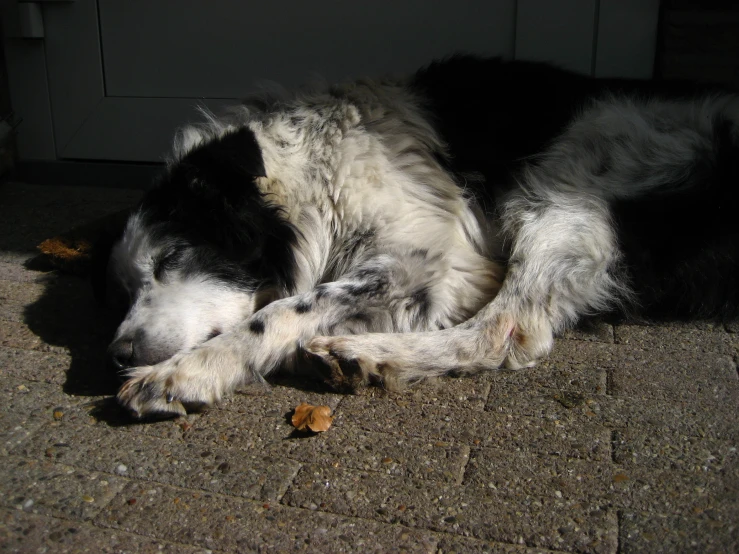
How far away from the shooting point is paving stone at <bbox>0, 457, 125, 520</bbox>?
6.08ft

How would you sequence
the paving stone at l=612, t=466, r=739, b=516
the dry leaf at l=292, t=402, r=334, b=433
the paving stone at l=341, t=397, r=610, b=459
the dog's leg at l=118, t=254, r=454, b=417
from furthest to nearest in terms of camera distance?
the dog's leg at l=118, t=254, r=454, b=417, the dry leaf at l=292, t=402, r=334, b=433, the paving stone at l=341, t=397, r=610, b=459, the paving stone at l=612, t=466, r=739, b=516

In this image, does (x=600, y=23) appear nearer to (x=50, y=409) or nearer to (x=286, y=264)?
(x=286, y=264)

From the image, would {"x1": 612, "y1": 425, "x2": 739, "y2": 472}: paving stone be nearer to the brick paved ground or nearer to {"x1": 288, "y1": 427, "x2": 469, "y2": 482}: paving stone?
the brick paved ground

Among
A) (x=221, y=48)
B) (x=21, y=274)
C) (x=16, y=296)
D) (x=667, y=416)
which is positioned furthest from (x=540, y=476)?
(x=221, y=48)

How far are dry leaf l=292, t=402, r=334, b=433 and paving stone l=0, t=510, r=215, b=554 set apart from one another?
0.58 m

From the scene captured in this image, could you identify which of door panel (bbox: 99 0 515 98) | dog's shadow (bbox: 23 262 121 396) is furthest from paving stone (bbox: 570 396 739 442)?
door panel (bbox: 99 0 515 98)

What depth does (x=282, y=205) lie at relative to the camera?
9.66 feet

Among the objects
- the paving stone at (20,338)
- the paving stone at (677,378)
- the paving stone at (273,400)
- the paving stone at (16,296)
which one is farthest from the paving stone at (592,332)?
the paving stone at (16,296)

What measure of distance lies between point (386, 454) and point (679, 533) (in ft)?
2.62

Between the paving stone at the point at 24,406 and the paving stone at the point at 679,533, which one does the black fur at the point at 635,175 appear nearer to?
the paving stone at the point at 679,533

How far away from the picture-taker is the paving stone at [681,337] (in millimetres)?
2666

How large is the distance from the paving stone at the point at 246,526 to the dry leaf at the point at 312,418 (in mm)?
370

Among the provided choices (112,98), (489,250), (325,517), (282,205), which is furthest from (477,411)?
(112,98)

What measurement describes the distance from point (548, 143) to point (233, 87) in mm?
2292
